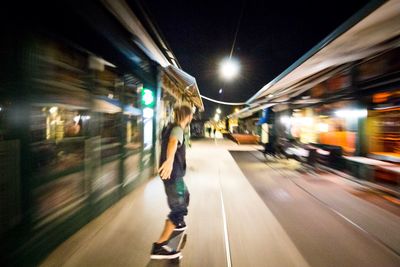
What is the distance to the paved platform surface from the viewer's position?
11.0 feet

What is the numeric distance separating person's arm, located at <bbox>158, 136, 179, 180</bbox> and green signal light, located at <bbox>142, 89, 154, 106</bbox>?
4.76m

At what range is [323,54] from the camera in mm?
5316

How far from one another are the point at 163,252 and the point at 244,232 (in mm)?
1518

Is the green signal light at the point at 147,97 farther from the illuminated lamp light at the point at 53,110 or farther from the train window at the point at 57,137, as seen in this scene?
the illuminated lamp light at the point at 53,110

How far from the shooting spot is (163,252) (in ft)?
10.8

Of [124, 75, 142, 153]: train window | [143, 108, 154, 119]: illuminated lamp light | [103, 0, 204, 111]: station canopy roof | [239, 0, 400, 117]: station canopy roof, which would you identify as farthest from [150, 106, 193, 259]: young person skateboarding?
[143, 108, 154, 119]: illuminated lamp light

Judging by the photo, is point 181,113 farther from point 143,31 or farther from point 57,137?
point 143,31

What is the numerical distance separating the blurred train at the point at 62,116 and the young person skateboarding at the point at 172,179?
146 centimetres

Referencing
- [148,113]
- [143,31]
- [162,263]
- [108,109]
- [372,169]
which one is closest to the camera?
[162,263]

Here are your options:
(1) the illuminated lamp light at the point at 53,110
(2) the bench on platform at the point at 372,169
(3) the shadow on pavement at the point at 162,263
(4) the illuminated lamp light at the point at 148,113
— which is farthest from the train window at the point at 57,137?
(2) the bench on platform at the point at 372,169

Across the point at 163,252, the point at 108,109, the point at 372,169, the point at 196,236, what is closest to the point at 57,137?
the point at 108,109

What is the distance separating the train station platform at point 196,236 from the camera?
330cm

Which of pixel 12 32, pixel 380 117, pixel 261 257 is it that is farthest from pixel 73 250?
pixel 380 117

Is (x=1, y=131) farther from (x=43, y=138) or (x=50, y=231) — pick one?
(x=50, y=231)
